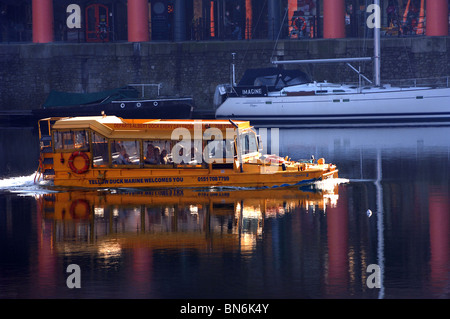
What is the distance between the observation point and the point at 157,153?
86.9 feet

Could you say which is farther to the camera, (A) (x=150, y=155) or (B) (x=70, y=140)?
(B) (x=70, y=140)

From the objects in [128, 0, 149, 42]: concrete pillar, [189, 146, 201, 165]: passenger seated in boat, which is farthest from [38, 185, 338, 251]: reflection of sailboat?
[128, 0, 149, 42]: concrete pillar

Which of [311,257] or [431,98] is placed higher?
[431,98]

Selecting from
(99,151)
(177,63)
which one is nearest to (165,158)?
(99,151)

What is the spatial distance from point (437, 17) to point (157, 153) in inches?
1220

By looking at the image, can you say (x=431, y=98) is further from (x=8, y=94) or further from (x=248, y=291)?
Result: (x=248, y=291)

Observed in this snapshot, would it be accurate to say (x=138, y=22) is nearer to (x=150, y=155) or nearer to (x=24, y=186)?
(x=24, y=186)

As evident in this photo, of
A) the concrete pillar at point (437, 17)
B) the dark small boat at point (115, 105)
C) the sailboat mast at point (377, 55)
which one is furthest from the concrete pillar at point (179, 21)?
the concrete pillar at point (437, 17)

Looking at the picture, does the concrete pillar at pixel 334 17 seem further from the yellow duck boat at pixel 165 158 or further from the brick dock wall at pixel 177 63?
the yellow duck boat at pixel 165 158
